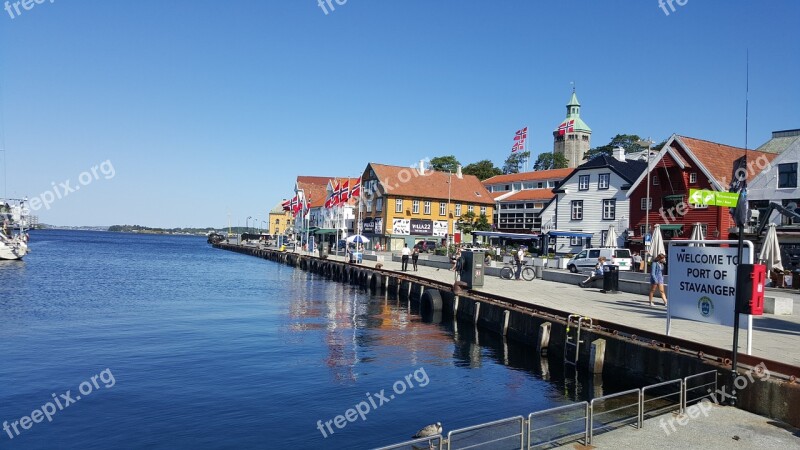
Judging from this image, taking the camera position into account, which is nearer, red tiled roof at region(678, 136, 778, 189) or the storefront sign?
red tiled roof at region(678, 136, 778, 189)

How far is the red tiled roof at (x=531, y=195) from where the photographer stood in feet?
234

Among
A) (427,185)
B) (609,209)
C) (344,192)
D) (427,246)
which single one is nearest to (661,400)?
(609,209)

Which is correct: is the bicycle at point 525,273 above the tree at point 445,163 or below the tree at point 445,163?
below

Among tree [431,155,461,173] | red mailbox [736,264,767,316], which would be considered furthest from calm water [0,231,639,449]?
tree [431,155,461,173]

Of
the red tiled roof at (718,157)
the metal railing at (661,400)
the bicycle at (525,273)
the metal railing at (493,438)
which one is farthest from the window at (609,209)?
the metal railing at (493,438)

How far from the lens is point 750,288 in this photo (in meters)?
10.2

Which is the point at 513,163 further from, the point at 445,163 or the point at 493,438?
the point at 493,438

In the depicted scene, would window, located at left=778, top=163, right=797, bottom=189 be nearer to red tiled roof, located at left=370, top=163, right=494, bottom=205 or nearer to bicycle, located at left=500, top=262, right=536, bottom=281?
bicycle, located at left=500, top=262, right=536, bottom=281

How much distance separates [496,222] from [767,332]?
65.3m

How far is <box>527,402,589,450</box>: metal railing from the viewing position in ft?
26.9

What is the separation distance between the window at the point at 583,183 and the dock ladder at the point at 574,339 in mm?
38821

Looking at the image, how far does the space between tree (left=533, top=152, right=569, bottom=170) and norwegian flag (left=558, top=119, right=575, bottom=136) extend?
19.2 feet

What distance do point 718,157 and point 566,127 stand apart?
295 ft

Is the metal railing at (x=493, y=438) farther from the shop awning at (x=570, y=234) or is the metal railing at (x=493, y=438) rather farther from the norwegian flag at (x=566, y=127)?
the norwegian flag at (x=566, y=127)
